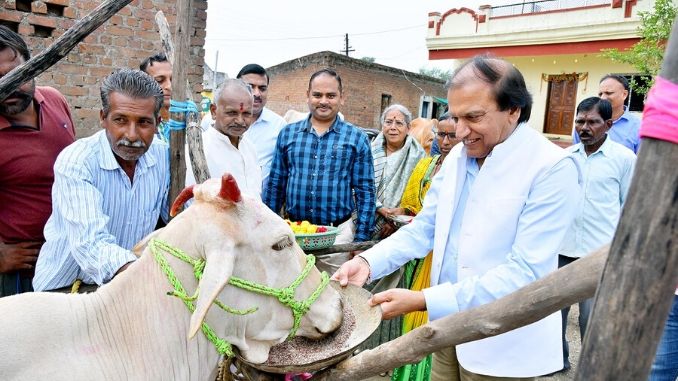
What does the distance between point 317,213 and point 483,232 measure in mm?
2384

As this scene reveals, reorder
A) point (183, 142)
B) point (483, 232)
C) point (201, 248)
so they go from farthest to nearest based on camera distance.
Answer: point (183, 142), point (483, 232), point (201, 248)

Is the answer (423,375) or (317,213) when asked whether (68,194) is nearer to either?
(317,213)

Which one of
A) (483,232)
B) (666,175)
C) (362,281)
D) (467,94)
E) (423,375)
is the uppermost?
(467,94)

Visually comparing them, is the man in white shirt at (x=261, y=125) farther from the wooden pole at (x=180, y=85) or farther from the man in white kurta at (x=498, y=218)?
the man in white kurta at (x=498, y=218)

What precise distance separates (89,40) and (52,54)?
10.5 ft

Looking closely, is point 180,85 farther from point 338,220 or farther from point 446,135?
point 446,135

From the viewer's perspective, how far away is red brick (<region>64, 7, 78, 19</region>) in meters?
5.05

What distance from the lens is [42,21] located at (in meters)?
4.91

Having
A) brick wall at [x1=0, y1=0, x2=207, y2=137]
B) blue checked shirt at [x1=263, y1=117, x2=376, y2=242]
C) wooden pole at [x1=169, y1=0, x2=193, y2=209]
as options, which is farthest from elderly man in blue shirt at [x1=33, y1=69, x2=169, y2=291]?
brick wall at [x1=0, y1=0, x2=207, y2=137]

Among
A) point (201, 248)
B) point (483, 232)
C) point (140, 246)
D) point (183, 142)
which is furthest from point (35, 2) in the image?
point (483, 232)

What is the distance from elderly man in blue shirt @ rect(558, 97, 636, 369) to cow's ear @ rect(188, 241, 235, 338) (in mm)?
3460

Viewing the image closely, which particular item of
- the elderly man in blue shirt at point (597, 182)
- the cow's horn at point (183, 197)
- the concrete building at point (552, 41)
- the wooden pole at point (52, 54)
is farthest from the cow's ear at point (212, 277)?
the concrete building at point (552, 41)

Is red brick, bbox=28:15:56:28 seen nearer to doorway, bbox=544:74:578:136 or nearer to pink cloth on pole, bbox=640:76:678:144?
pink cloth on pole, bbox=640:76:678:144

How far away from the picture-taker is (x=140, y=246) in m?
2.09
